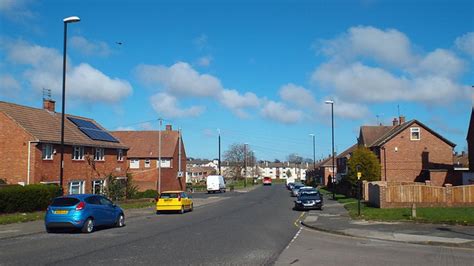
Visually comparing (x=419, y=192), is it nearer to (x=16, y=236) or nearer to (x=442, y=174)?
(x=442, y=174)

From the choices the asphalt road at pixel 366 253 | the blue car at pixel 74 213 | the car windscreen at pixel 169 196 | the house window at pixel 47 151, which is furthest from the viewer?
the house window at pixel 47 151

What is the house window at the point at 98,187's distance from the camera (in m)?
41.8

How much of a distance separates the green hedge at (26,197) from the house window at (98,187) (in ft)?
38.7

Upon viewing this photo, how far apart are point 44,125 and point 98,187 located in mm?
7670

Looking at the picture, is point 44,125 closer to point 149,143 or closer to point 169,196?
point 169,196

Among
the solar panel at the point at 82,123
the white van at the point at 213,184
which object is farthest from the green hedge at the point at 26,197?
the white van at the point at 213,184

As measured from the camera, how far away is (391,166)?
179 feet

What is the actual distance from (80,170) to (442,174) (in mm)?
32203

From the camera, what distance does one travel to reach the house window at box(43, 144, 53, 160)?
35688mm

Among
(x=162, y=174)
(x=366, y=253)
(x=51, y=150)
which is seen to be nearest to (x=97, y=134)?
(x=51, y=150)

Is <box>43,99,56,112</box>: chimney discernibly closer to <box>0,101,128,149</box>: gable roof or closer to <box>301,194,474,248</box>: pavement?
<box>0,101,128,149</box>: gable roof

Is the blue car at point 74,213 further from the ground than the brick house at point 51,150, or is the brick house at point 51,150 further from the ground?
the brick house at point 51,150

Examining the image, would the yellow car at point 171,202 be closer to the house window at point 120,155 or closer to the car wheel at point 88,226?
the car wheel at point 88,226

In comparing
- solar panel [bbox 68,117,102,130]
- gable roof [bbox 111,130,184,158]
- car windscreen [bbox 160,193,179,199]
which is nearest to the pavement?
car windscreen [bbox 160,193,179,199]
